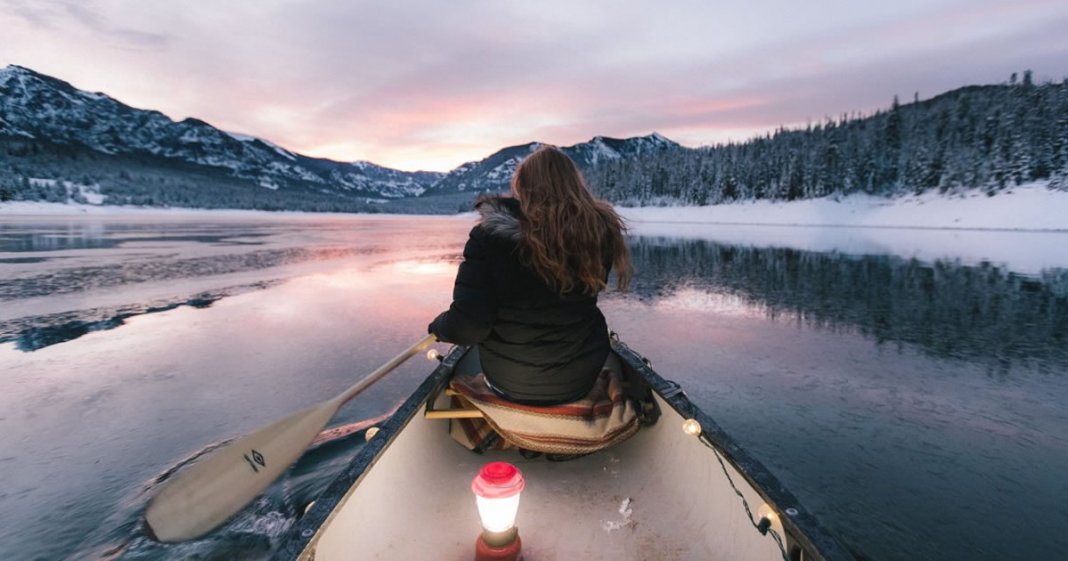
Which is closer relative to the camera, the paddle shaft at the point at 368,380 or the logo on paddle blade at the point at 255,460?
the logo on paddle blade at the point at 255,460

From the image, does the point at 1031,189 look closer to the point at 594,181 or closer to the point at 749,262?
the point at 749,262

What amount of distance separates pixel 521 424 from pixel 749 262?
1930cm

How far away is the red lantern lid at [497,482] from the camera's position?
221cm

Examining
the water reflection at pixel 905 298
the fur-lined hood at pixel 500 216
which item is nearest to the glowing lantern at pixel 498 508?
the fur-lined hood at pixel 500 216

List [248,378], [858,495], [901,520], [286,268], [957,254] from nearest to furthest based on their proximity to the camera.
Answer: [901,520] → [858,495] → [248,378] → [286,268] → [957,254]

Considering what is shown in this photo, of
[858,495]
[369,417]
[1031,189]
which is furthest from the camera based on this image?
[1031,189]

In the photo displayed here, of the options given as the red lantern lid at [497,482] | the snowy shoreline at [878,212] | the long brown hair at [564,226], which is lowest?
the red lantern lid at [497,482]

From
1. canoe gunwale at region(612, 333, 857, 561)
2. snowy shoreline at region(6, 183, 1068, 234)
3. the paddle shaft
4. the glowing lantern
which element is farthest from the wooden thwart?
snowy shoreline at region(6, 183, 1068, 234)

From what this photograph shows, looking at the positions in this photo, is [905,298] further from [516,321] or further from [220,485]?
[220,485]

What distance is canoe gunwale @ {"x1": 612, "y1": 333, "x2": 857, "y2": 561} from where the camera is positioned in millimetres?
1860

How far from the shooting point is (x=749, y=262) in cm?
2017

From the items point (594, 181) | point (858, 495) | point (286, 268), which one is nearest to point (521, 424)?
point (858, 495)

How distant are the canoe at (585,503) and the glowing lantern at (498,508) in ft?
0.98

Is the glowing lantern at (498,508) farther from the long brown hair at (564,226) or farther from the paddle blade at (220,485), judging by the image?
the paddle blade at (220,485)
